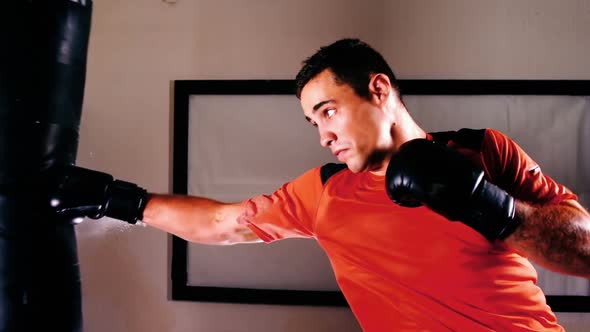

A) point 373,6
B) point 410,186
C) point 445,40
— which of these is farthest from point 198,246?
point 445,40

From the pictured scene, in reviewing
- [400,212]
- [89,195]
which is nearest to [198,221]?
[89,195]

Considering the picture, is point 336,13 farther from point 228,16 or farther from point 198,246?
point 198,246

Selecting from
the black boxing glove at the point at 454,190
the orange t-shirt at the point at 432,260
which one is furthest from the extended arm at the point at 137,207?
the black boxing glove at the point at 454,190

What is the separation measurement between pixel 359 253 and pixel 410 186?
0.36 meters

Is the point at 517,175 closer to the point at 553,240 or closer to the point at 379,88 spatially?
the point at 553,240

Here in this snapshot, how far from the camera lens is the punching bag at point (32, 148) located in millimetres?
895

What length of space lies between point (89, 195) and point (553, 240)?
115cm

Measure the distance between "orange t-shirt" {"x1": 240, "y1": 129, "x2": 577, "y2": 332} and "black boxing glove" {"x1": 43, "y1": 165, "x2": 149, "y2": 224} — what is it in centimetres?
57

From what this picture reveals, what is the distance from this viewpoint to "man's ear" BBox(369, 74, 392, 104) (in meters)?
1.07

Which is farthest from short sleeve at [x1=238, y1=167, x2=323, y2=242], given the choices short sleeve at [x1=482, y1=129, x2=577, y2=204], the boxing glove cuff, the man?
short sleeve at [x1=482, y1=129, x2=577, y2=204]

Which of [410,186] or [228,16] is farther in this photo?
[228,16]

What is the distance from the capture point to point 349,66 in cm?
107

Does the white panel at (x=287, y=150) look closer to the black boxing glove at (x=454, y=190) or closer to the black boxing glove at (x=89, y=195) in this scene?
the black boxing glove at (x=89, y=195)

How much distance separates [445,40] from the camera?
5.21 ft
